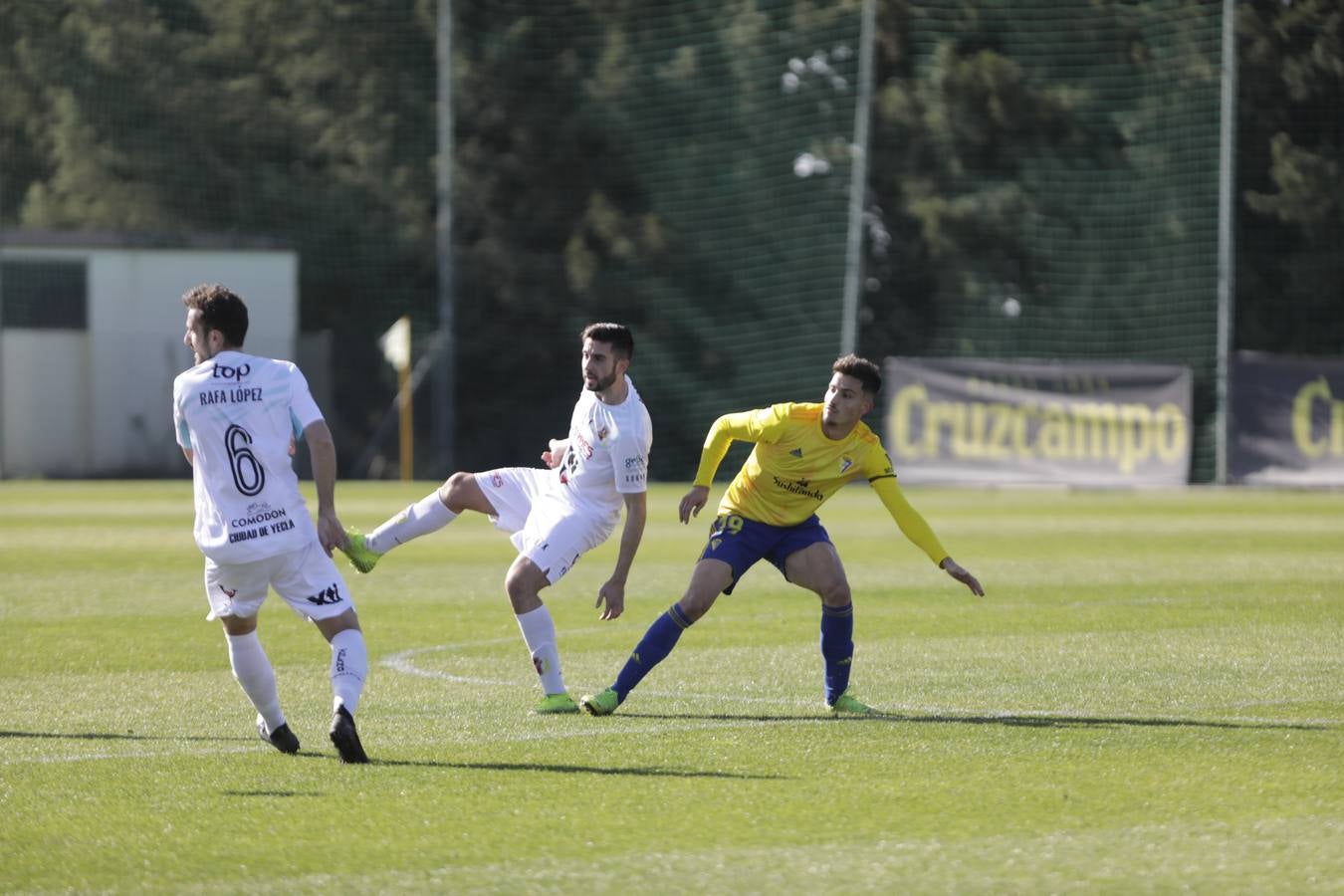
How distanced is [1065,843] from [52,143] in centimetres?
4128

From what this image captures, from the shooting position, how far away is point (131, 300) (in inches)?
1444

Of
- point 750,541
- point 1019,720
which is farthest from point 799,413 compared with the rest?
point 1019,720

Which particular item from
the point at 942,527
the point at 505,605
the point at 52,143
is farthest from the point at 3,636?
the point at 52,143

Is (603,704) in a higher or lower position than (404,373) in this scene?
lower

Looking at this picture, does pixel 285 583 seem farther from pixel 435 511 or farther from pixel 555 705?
pixel 435 511

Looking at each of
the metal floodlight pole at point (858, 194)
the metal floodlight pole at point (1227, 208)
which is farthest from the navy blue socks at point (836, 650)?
the metal floodlight pole at point (858, 194)

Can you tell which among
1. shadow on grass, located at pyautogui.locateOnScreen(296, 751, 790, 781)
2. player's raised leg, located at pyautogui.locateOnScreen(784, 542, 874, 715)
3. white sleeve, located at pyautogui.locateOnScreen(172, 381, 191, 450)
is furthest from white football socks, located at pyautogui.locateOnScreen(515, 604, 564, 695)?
white sleeve, located at pyautogui.locateOnScreen(172, 381, 191, 450)

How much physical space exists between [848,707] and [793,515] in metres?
0.90

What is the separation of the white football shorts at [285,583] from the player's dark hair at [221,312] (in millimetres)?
774

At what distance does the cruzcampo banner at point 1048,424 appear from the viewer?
30.5 meters

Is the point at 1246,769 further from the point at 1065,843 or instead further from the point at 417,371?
the point at 417,371

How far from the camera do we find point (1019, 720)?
8070mm

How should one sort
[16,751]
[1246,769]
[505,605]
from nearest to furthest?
[1246,769] < [16,751] < [505,605]

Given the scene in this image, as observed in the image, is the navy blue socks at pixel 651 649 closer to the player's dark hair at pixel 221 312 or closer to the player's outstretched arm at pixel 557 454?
the player's outstretched arm at pixel 557 454
